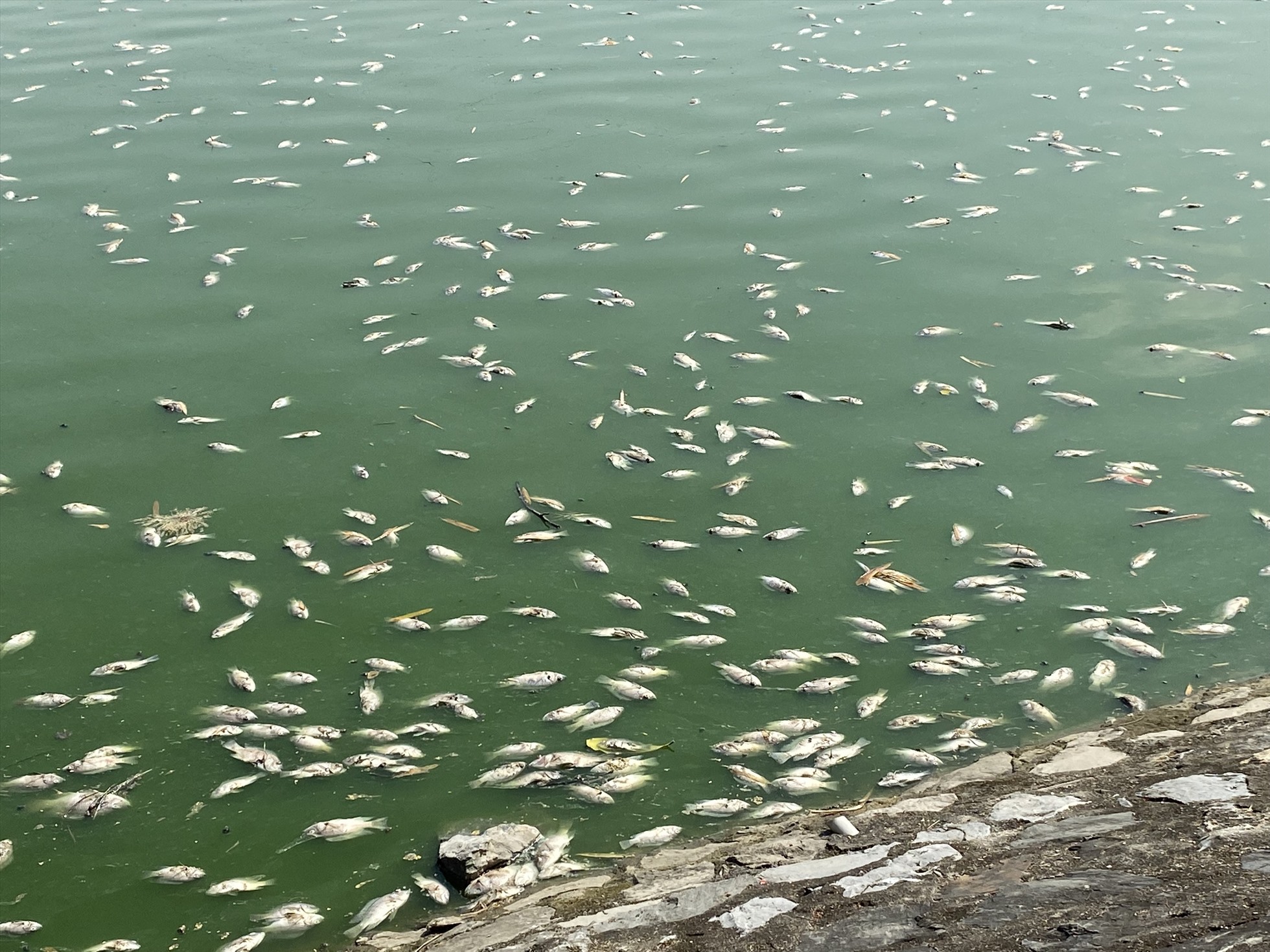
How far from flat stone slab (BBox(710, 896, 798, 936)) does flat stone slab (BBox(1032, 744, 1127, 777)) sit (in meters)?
1.90

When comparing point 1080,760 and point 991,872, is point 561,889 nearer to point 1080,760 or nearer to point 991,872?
point 991,872

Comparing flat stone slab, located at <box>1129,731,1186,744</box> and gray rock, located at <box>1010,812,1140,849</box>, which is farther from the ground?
gray rock, located at <box>1010,812,1140,849</box>

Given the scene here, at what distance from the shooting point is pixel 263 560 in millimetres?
8078

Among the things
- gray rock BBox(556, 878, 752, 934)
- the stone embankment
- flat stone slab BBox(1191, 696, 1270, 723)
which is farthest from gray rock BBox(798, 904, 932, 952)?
flat stone slab BBox(1191, 696, 1270, 723)

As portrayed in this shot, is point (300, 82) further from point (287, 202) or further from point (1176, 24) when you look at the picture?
point (1176, 24)

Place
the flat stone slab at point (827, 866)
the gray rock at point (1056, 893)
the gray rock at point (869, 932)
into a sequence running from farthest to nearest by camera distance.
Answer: the flat stone slab at point (827, 866) < the gray rock at point (869, 932) < the gray rock at point (1056, 893)

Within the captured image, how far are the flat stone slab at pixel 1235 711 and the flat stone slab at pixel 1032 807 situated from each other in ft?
4.27

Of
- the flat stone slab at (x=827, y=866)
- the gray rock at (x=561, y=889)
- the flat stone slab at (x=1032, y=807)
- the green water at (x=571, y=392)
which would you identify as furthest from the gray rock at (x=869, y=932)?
the green water at (x=571, y=392)

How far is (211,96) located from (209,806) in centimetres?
1233

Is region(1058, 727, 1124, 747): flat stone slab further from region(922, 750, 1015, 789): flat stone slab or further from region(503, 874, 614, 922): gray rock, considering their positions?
region(503, 874, 614, 922): gray rock

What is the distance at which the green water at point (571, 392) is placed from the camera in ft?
22.0

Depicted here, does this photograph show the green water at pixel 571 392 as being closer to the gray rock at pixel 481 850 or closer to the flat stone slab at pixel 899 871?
the gray rock at pixel 481 850

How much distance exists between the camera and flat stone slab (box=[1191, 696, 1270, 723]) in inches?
247

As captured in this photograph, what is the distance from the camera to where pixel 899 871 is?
5.04 metres
